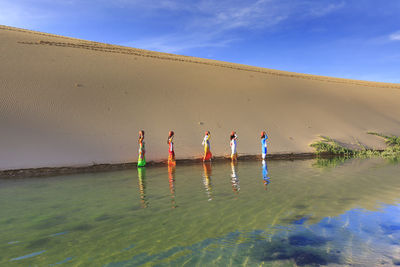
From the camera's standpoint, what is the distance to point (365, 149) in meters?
19.6

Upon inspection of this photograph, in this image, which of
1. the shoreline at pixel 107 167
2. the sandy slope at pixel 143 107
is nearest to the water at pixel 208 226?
the shoreline at pixel 107 167

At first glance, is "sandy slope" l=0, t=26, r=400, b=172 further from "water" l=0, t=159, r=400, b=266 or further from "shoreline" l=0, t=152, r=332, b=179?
"water" l=0, t=159, r=400, b=266

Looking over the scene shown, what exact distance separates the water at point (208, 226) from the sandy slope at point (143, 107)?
8209mm

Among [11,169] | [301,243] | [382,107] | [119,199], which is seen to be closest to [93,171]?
[11,169]

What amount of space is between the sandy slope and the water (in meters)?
8.21

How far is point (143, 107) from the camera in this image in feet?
64.4

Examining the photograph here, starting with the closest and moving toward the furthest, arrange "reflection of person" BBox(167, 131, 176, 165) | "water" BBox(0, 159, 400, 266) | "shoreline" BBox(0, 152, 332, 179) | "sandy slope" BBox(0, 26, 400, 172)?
"water" BBox(0, 159, 400, 266), "shoreline" BBox(0, 152, 332, 179), "reflection of person" BBox(167, 131, 176, 165), "sandy slope" BBox(0, 26, 400, 172)

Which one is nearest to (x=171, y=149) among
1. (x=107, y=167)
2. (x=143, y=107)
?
(x=107, y=167)

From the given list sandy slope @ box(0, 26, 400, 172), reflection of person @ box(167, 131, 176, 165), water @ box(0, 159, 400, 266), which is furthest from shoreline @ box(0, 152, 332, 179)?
water @ box(0, 159, 400, 266)

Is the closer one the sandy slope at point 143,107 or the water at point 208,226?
the water at point 208,226

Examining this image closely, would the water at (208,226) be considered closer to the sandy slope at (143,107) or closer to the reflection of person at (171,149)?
the reflection of person at (171,149)

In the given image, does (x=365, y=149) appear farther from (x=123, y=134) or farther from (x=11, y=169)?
(x=11, y=169)

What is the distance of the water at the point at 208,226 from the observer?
3.46m

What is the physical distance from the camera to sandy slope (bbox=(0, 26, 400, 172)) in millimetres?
15363
